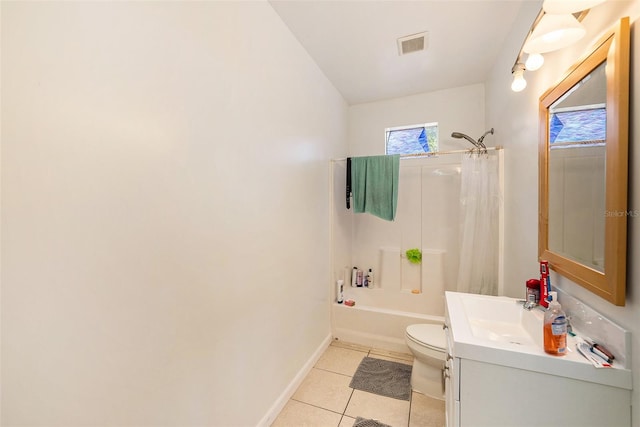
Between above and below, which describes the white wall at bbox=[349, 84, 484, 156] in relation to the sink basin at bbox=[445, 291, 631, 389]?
above

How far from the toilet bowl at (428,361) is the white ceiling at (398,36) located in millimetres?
2244

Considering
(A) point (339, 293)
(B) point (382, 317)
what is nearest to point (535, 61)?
(B) point (382, 317)

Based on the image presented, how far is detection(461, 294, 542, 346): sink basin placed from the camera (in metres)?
1.24

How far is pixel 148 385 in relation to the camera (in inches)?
36.8

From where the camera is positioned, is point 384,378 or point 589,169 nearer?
point 589,169

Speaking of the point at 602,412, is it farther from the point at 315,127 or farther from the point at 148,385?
the point at 315,127

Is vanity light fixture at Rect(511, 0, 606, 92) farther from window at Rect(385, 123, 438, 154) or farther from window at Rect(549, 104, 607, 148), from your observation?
window at Rect(385, 123, 438, 154)

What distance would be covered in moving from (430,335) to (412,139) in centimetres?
213

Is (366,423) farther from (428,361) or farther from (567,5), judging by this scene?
(567,5)

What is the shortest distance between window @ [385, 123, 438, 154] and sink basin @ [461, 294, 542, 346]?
1.91 meters

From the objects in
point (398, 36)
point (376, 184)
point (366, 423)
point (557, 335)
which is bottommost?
point (366, 423)

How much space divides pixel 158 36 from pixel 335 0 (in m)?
1.14

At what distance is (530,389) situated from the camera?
0.92 m

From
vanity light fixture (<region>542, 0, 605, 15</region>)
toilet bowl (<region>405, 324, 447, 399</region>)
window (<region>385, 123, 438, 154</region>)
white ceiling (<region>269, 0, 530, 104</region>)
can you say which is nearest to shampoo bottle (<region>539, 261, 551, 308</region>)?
toilet bowl (<region>405, 324, 447, 399</region>)
